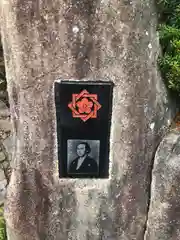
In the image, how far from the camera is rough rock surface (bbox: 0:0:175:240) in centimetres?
237

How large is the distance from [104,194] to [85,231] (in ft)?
0.99

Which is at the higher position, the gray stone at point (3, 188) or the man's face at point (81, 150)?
the man's face at point (81, 150)

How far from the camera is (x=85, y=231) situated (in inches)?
114

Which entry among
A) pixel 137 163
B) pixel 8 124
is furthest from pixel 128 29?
pixel 8 124

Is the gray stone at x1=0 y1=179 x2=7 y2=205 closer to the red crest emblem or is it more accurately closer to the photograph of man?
the photograph of man

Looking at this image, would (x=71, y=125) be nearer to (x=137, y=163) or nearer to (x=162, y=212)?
(x=137, y=163)

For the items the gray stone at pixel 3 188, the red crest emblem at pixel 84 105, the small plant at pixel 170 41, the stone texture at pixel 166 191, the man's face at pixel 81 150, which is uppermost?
the small plant at pixel 170 41

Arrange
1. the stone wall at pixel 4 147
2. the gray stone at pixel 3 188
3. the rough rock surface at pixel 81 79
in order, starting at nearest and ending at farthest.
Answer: the rough rock surface at pixel 81 79
the gray stone at pixel 3 188
the stone wall at pixel 4 147

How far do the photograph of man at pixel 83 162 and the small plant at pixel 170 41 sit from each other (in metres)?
0.59

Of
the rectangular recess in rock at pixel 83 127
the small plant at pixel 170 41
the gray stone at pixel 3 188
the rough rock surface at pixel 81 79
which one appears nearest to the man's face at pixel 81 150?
the rectangular recess in rock at pixel 83 127

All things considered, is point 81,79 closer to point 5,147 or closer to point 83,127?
point 83,127

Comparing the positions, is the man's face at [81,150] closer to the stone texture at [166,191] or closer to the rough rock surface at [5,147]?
the stone texture at [166,191]

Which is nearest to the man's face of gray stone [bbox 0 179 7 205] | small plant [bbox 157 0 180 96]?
small plant [bbox 157 0 180 96]

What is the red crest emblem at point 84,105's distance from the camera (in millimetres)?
2490
